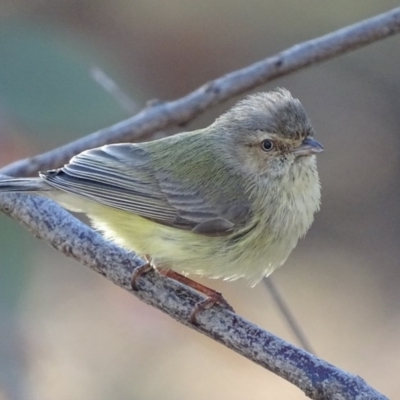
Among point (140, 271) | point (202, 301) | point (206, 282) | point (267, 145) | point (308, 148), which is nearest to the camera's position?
point (202, 301)

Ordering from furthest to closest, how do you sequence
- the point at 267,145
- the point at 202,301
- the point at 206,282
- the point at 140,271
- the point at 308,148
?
the point at 206,282 < the point at 267,145 < the point at 308,148 < the point at 140,271 < the point at 202,301

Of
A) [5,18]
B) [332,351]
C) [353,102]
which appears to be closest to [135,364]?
[332,351]

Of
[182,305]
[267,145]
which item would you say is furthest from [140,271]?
[267,145]

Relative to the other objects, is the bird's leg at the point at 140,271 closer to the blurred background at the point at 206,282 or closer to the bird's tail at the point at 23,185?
the bird's tail at the point at 23,185

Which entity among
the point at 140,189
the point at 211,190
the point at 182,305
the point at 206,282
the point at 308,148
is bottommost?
the point at 182,305

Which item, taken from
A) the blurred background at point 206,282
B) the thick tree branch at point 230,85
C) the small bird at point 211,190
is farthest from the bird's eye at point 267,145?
the blurred background at point 206,282

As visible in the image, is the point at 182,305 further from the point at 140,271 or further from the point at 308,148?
the point at 308,148
